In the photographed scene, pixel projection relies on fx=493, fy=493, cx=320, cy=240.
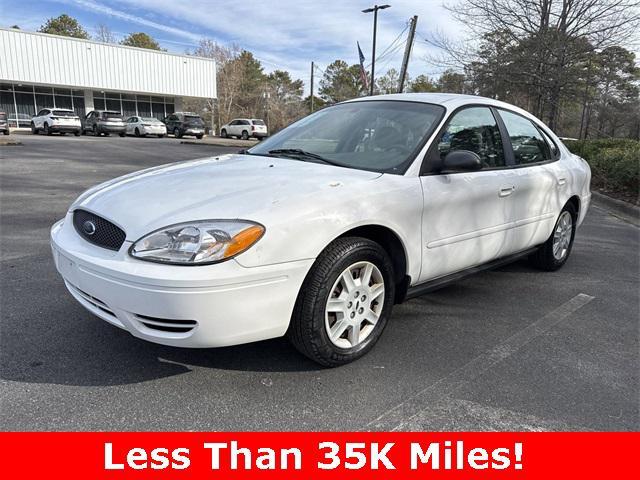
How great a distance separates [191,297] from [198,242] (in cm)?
27

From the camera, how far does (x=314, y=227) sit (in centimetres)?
253

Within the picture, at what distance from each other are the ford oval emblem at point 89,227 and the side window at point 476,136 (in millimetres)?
2196

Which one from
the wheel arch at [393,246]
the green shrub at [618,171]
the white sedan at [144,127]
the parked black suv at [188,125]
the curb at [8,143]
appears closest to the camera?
the wheel arch at [393,246]

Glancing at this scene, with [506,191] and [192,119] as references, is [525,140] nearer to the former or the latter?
[506,191]

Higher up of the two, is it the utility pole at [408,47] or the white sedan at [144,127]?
the utility pole at [408,47]

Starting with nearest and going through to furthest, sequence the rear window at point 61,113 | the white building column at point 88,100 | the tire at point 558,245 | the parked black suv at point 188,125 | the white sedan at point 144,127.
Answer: the tire at point 558,245
the rear window at point 61,113
the white sedan at point 144,127
the parked black suv at point 188,125
the white building column at point 88,100

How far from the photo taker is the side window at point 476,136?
3.44 m

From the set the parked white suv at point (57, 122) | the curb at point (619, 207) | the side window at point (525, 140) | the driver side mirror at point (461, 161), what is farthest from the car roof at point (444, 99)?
the parked white suv at point (57, 122)

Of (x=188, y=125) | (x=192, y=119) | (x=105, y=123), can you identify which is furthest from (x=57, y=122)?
(x=192, y=119)

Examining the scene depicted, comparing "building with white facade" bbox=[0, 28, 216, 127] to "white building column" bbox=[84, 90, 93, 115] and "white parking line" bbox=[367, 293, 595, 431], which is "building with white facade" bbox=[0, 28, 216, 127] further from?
"white parking line" bbox=[367, 293, 595, 431]

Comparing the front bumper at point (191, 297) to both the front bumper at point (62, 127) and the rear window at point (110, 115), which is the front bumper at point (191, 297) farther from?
the rear window at point (110, 115)

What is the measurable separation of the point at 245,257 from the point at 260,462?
0.91 meters

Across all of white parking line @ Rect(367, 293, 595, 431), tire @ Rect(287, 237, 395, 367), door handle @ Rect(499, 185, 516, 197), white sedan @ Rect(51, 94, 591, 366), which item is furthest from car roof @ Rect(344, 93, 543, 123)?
white parking line @ Rect(367, 293, 595, 431)

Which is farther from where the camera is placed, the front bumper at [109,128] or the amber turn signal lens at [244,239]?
the front bumper at [109,128]
